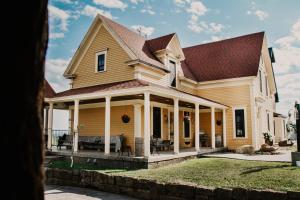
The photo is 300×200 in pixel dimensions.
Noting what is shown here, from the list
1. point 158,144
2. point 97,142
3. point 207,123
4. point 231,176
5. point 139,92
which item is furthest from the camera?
point 207,123

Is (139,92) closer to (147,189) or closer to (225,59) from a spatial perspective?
(147,189)

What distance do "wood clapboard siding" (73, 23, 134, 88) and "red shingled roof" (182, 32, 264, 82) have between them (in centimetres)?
576

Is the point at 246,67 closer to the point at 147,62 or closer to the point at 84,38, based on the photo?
the point at 147,62

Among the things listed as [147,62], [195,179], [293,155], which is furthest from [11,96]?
[147,62]

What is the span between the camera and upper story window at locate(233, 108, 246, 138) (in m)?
18.4

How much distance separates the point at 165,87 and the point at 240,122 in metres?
7.16

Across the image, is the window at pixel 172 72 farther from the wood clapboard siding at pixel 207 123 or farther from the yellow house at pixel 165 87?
the wood clapboard siding at pixel 207 123

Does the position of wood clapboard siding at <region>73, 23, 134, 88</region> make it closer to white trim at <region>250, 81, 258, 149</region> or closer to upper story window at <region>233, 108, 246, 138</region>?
upper story window at <region>233, 108, 246, 138</region>

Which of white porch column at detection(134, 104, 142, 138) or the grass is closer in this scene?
the grass

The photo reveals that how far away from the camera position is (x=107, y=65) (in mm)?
16312

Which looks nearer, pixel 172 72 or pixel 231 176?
pixel 231 176

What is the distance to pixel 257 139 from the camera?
18.2m

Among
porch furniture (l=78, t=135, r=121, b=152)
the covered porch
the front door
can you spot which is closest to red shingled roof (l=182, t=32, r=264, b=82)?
the covered porch

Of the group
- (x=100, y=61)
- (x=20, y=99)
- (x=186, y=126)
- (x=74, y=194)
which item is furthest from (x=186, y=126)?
(x=20, y=99)
